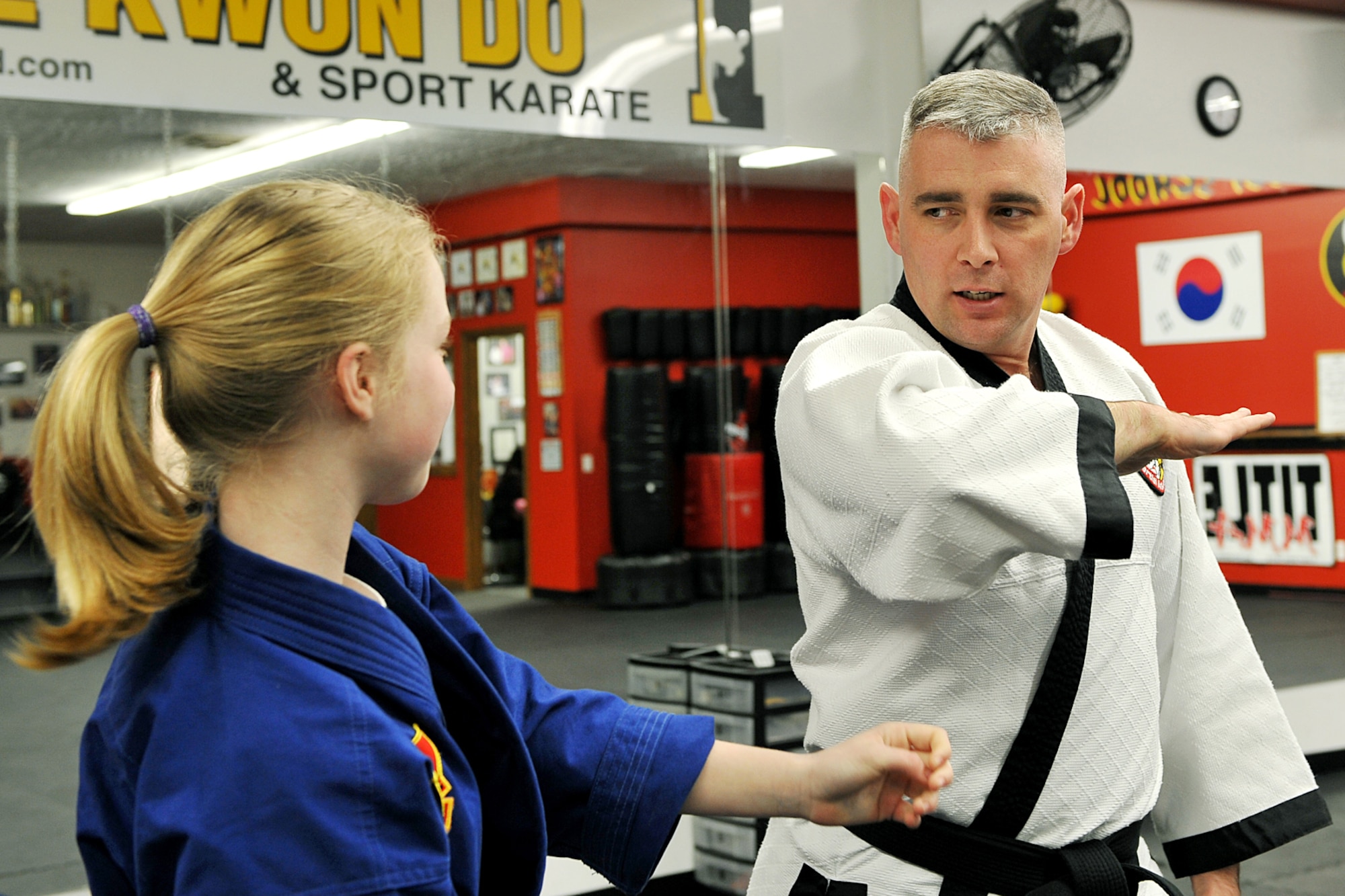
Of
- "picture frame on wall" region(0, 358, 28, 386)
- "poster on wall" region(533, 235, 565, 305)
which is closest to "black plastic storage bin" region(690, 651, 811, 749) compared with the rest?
"picture frame on wall" region(0, 358, 28, 386)

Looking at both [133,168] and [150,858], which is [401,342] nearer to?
[150,858]

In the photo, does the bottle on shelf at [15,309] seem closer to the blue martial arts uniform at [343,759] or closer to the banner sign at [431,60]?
the banner sign at [431,60]

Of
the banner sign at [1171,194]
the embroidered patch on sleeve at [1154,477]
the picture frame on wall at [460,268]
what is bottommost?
the embroidered patch on sleeve at [1154,477]

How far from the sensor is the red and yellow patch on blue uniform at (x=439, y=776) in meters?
0.90

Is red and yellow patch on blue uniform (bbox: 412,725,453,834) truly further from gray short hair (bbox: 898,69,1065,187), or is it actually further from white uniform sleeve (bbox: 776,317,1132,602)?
gray short hair (bbox: 898,69,1065,187)

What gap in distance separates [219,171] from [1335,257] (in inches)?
270

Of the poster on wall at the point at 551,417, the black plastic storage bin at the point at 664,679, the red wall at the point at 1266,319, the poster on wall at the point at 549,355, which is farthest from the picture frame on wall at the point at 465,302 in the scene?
the red wall at the point at 1266,319

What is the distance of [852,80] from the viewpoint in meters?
4.02

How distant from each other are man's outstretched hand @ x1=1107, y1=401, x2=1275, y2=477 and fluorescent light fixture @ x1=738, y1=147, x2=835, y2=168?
2949mm

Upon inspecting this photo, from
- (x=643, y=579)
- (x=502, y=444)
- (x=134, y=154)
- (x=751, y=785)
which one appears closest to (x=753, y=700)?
(x=134, y=154)

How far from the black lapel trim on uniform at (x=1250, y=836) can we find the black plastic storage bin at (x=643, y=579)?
18.5 ft

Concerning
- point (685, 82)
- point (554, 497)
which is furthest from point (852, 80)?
point (554, 497)

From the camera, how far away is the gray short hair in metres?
1.24

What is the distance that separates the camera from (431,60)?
10.9ft
